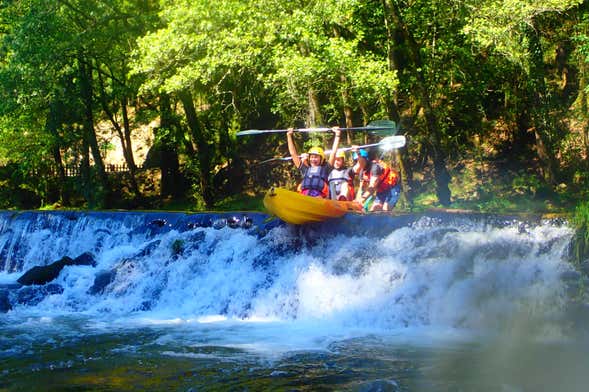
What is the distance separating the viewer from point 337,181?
12172 mm

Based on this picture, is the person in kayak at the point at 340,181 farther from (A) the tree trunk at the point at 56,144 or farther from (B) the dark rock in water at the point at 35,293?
(A) the tree trunk at the point at 56,144

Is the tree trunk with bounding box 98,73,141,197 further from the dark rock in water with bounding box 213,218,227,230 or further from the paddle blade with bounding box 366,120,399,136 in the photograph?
the dark rock in water with bounding box 213,218,227,230

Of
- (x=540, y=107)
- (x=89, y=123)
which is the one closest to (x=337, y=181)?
(x=540, y=107)

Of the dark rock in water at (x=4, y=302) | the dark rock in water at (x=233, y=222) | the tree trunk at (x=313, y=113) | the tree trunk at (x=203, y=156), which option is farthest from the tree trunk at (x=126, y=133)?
the dark rock in water at (x=4, y=302)

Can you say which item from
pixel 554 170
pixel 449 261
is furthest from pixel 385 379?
pixel 554 170

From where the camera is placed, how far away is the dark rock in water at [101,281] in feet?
36.8

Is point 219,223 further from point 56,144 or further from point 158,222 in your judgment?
point 56,144

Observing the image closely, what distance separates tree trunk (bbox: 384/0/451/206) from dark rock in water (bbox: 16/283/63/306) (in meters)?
7.85

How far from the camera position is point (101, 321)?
9562mm

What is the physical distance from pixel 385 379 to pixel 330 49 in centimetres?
819

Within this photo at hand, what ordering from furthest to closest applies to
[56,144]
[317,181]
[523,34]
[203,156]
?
[56,144], [203,156], [523,34], [317,181]

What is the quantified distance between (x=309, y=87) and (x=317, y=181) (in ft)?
9.26

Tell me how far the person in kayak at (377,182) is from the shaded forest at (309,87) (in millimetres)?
1720

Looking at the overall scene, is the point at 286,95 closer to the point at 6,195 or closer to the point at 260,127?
the point at 260,127
